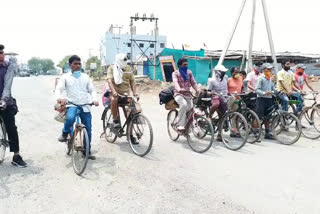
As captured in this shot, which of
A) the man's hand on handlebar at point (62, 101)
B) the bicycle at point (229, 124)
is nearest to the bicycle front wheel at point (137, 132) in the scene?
the man's hand on handlebar at point (62, 101)

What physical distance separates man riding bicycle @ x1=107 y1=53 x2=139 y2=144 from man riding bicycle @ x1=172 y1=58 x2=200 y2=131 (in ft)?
3.10

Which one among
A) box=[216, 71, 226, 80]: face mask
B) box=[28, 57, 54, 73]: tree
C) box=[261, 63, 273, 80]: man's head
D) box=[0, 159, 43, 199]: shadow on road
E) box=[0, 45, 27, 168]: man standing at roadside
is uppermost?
box=[28, 57, 54, 73]: tree

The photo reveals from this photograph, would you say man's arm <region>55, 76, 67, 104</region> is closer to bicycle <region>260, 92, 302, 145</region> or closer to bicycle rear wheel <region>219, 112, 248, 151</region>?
bicycle rear wheel <region>219, 112, 248, 151</region>

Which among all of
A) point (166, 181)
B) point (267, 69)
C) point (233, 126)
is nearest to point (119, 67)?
point (166, 181)

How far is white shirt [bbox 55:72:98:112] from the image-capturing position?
16.0ft

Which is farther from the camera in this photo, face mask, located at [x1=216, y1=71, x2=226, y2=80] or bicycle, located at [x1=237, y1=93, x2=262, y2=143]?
face mask, located at [x1=216, y1=71, x2=226, y2=80]

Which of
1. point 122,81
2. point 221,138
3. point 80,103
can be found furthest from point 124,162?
point 221,138

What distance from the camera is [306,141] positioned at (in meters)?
7.06

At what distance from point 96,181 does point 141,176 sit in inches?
26.4

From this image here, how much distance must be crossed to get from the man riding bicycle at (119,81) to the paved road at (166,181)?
78 centimetres

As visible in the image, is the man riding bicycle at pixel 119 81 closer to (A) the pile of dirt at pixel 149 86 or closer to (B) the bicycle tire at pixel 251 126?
(B) the bicycle tire at pixel 251 126

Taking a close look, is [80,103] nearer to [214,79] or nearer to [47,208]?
[47,208]

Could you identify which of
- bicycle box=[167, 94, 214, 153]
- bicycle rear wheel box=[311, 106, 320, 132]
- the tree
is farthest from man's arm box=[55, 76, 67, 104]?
the tree

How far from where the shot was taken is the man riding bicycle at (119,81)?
19.2 ft
